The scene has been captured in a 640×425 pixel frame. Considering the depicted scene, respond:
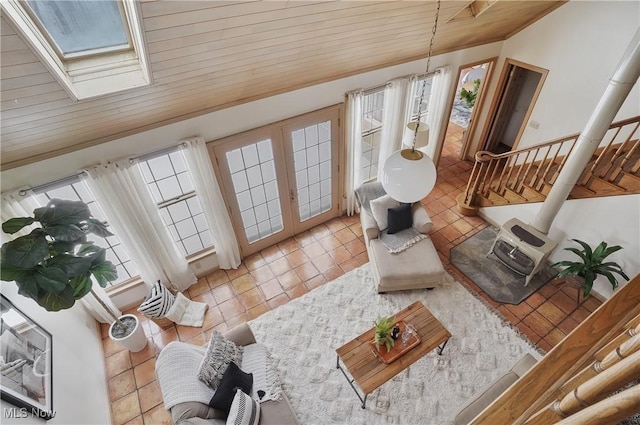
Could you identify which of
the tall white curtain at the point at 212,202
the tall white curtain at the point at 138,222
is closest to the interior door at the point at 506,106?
the tall white curtain at the point at 212,202

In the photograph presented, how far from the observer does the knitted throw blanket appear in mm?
2635

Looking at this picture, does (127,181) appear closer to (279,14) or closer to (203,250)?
(203,250)

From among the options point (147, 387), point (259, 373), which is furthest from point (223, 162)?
point (147, 387)

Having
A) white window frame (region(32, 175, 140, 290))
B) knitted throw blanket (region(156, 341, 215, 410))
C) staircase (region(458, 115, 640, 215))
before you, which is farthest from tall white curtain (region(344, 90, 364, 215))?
knitted throw blanket (region(156, 341, 215, 410))

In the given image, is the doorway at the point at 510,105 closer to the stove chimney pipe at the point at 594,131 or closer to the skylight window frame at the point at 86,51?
the stove chimney pipe at the point at 594,131

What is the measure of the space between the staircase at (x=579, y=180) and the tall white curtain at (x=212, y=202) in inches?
138

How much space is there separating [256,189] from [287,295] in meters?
1.49

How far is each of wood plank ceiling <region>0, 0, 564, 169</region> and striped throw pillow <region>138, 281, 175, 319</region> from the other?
1782 mm

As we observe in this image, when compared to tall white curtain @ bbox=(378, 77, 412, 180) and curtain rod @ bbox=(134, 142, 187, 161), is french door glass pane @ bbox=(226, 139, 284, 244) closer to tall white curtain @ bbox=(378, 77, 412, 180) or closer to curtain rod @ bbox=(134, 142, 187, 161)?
curtain rod @ bbox=(134, 142, 187, 161)

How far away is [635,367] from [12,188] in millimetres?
4006

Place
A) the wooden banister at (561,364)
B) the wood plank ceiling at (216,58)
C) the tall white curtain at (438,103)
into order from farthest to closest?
1. the tall white curtain at (438,103)
2. the wood plank ceiling at (216,58)
3. the wooden banister at (561,364)

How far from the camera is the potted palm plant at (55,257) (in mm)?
2379

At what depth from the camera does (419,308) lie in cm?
365

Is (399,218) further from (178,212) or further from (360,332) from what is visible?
(178,212)
